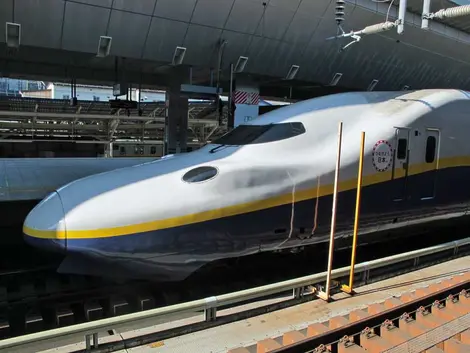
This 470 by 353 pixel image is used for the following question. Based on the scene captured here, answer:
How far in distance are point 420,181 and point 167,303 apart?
14.3 feet

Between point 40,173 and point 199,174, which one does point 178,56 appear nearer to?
point 40,173

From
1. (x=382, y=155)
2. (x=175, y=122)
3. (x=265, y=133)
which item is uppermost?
(x=175, y=122)

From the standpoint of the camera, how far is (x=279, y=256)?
7.10 meters

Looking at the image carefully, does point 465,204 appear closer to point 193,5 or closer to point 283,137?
point 283,137

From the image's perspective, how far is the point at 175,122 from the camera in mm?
16578

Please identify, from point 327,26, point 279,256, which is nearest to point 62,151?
point 327,26

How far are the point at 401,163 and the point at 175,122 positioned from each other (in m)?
11.3

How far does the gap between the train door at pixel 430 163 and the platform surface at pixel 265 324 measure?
70.7 inches

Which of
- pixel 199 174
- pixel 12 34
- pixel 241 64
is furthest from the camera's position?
pixel 241 64

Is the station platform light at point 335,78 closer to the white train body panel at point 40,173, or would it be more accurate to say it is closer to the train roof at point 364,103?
the white train body panel at point 40,173

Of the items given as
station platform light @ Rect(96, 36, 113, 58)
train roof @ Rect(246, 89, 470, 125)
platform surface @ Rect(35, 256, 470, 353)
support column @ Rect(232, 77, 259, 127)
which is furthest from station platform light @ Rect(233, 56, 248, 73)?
platform surface @ Rect(35, 256, 470, 353)

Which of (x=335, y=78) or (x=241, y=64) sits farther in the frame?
(x=335, y=78)

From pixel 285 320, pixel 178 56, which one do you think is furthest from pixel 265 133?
pixel 178 56

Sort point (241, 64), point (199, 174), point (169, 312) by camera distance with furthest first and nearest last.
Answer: point (241, 64) < point (199, 174) < point (169, 312)
